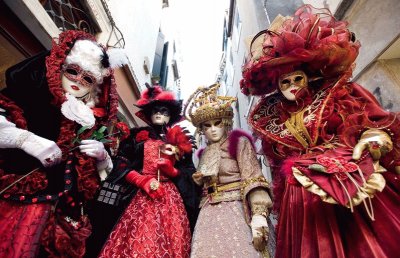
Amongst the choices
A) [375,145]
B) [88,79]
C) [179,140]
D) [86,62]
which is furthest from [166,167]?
[375,145]

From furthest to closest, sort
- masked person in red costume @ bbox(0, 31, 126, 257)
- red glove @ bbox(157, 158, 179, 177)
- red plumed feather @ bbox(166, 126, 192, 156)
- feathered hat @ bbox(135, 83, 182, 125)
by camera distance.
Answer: feathered hat @ bbox(135, 83, 182, 125), red plumed feather @ bbox(166, 126, 192, 156), red glove @ bbox(157, 158, 179, 177), masked person in red costume @ bbox(0, 31, 126, 257)

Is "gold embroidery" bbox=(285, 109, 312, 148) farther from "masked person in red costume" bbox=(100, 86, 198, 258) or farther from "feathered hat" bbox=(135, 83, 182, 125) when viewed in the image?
"feathered hat" bbox=(135, 83, 182, 125)

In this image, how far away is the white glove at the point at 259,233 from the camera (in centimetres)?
183

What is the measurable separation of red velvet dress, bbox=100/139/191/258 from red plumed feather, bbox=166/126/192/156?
463 mm

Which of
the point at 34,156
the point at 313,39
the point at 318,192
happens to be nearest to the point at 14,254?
the point at 34,156

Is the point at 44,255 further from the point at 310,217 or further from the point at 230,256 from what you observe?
the point at 310,217

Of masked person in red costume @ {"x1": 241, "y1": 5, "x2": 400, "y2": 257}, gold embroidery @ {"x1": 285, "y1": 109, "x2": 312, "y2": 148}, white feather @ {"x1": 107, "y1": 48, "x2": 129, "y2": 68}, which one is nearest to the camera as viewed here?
masked person in red costume @ {"x1": 241, "y1": 5, "x2": 400, "y2": 257}

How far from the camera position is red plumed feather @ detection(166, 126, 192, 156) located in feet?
8.90

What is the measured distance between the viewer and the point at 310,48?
187cm

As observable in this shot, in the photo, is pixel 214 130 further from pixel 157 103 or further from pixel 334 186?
pixel 334 186

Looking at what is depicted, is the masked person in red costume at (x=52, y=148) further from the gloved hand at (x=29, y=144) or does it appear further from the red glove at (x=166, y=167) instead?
the red glove at (x=166, y=167)

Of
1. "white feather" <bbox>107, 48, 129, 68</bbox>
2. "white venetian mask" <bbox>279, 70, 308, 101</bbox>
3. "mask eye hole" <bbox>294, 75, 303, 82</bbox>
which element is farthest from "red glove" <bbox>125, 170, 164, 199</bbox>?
Result: "mask eye hole" <bbox>294, 75, 303, 82</bbox>

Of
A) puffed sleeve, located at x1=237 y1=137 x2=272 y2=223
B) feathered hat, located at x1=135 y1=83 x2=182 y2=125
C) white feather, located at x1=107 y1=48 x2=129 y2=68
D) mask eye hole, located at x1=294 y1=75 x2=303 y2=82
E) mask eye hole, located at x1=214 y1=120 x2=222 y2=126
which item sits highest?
white feather, located at x1=107 y1=48 x2=129 y2=68

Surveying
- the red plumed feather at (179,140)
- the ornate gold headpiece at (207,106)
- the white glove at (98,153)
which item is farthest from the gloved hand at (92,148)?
the ornate gold headpiece at (207,106)
